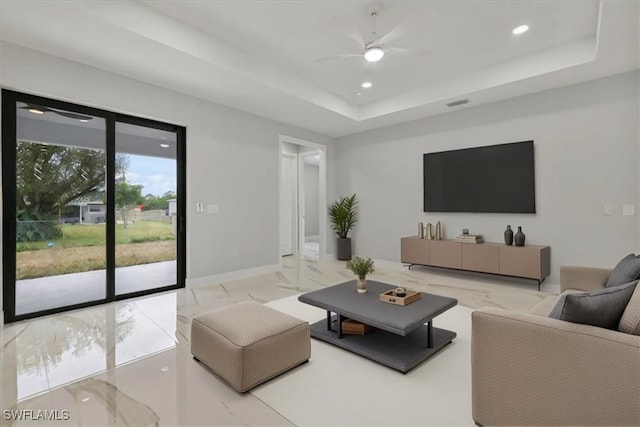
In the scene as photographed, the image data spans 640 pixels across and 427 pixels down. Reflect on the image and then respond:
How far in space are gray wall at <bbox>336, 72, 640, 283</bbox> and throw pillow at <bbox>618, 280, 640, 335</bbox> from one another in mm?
3502

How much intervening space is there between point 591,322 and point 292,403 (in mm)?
1603

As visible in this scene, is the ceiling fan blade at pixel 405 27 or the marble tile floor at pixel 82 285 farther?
the marble tile floor at pixel 82 285

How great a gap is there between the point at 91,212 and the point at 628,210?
6590 millimetres

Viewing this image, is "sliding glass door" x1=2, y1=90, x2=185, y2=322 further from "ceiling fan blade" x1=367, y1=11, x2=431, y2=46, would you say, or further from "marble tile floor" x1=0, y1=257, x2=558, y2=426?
"ceiling fan blade" x1=367, y1=11, x2=431, y2=46

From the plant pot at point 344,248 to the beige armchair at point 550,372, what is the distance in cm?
517

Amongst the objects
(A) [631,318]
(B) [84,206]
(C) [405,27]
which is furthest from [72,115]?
(A) [631,318]

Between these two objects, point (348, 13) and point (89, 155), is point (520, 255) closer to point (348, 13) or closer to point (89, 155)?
point (348, 13)

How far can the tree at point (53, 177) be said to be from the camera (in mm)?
3322

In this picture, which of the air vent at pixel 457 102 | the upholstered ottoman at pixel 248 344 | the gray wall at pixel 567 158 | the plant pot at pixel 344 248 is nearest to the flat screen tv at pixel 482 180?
the gray wall at pixel 567 158

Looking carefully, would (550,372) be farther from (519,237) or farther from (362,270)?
(519,237)

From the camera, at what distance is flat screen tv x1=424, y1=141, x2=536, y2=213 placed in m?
4.66

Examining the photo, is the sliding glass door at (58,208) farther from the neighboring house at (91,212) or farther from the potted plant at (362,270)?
the potted plant at (362,270)

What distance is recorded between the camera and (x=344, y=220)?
22.1 ft

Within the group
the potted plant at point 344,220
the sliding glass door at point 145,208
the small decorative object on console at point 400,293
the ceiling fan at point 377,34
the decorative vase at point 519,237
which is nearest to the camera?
the small decorative object on console at point 400,293
